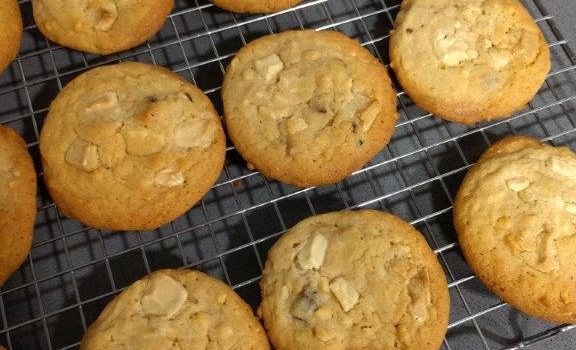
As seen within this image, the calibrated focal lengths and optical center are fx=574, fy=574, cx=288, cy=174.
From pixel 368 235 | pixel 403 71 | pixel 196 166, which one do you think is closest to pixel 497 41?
pixel 403 71

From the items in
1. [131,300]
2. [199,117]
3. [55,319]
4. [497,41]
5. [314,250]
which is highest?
[497,41]

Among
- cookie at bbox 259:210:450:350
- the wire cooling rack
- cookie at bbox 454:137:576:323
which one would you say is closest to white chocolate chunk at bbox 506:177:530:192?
cookie at bbox 454:137:576:323

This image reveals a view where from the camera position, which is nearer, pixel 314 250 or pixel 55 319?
pixel 314 250

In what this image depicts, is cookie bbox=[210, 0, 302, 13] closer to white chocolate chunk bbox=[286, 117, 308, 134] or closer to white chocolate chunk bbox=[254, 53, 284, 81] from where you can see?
white chocolate chunk bbox=[254, 53, 284, 81]

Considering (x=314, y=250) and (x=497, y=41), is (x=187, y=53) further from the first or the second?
(x=497, y=41)

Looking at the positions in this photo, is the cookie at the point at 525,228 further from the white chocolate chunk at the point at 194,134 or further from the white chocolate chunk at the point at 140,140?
the white chocolate chunk at the point at 140,140
